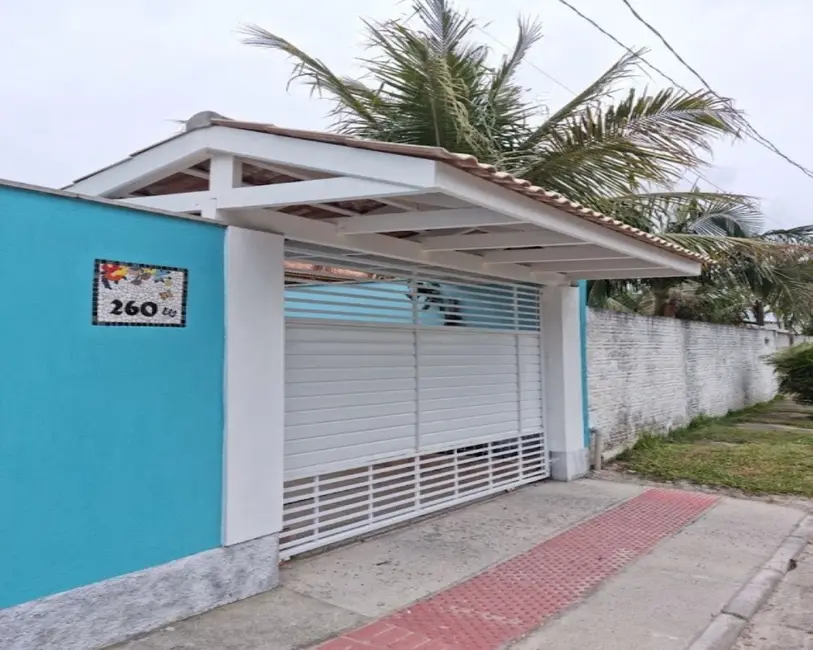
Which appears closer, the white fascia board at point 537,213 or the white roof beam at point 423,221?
the white fascia board at point 537,213

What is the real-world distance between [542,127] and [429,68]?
6.19 ft

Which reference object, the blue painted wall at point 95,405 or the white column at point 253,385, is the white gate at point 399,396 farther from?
the blue painted wall at point 95,405

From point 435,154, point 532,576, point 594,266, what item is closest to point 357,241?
point 435,154

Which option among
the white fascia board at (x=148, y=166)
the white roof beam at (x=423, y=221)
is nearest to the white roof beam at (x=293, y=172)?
the white roof beam at (x=423, y=221)

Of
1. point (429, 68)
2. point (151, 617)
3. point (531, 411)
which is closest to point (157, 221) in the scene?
point (151, 617)

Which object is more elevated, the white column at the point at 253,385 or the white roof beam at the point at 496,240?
the white roof beam at the point at 496,240

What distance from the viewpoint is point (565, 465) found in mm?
8375

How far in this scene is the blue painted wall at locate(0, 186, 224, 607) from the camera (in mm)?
3465

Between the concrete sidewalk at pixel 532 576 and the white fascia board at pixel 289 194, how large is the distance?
2541mm

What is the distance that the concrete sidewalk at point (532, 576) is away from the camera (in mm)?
4027

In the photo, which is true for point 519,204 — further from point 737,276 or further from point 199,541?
point 737,276

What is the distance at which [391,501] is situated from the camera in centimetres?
672

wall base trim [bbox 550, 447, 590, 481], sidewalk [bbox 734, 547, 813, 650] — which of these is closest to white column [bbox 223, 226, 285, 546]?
sidewalk [bbox 734, 547, 813, 650]

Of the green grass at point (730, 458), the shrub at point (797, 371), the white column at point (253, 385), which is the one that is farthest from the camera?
the shrub at point (797, 371)
